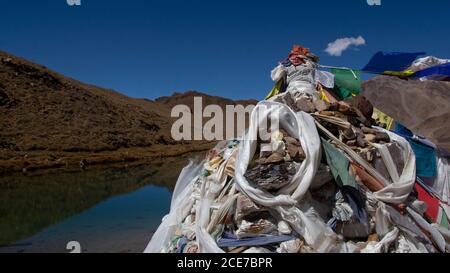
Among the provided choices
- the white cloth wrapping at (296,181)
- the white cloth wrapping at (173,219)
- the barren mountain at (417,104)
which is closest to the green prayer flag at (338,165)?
the white cloth wrapping at (296,181)

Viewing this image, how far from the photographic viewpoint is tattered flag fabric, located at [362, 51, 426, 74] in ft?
17.0

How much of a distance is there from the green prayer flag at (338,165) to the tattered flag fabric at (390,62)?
6.13 ft

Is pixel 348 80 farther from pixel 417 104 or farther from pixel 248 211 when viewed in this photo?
pixel 417 104

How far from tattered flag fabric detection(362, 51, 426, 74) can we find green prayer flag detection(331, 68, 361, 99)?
136 mm

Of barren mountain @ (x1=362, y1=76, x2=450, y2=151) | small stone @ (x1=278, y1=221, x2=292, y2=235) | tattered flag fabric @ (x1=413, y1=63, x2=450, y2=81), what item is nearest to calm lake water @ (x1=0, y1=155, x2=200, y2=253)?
small stone @ (x1=278, y1=221, x2=292, y2=235)

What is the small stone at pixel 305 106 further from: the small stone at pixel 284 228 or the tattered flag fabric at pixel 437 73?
the tattered flag fabric at pixel 437 73

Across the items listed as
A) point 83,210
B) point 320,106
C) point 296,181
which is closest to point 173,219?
point 296,181

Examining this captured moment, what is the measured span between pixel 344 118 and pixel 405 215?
42.3 inches

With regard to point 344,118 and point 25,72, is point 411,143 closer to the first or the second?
point 344,118

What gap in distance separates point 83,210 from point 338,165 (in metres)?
9.26

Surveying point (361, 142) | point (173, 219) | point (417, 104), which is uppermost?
point (417, 104)

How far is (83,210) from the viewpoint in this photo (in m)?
11.5

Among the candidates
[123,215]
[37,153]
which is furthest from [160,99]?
[123,215]

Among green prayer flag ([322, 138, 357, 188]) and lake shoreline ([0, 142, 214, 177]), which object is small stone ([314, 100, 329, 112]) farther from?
lake shoreline ([0, 142, 214, 177])
